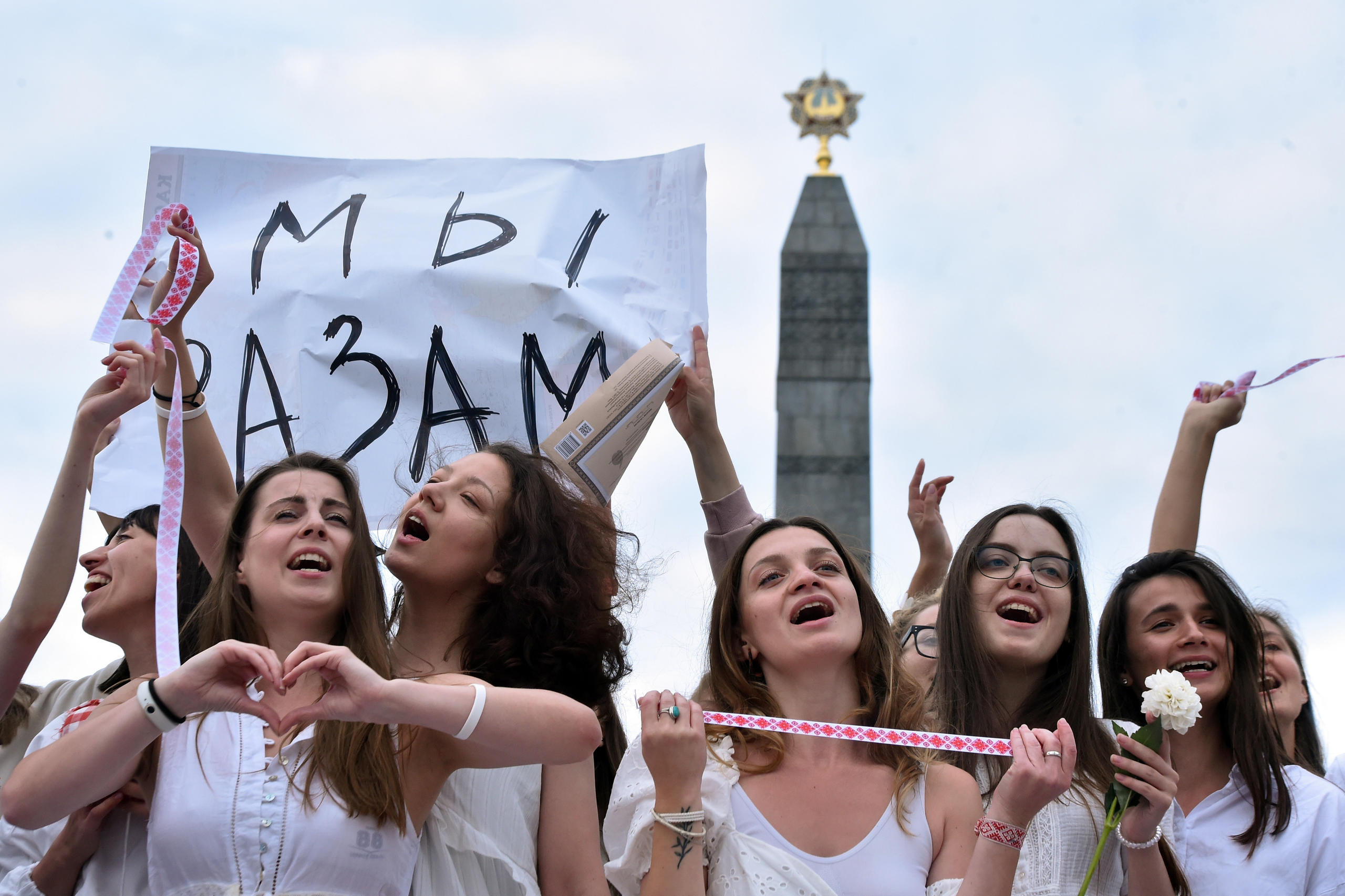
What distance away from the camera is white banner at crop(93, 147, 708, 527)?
4.11 m

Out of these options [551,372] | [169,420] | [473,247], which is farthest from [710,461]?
[169,420]

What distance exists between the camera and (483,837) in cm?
296

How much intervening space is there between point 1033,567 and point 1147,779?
96 cm

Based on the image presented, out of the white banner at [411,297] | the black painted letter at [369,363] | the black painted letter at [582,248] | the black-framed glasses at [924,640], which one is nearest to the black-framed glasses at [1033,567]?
the black-framed glasses at [924,640]

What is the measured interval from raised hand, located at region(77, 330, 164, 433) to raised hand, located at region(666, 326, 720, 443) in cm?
169

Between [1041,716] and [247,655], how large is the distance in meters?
2.14

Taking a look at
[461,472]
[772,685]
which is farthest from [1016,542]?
[461,472]

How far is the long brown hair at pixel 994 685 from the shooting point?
352 cm

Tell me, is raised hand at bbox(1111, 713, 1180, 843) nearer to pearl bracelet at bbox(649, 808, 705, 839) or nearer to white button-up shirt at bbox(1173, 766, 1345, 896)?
white button-up shirt at bbox(1173, 766, 1345, 896)

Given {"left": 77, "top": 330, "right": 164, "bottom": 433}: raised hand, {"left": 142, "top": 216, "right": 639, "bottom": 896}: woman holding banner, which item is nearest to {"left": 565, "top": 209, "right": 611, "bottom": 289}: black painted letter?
{"left": 142, "top": 216, "right": 639, "bottom": 896}: woman holding banner

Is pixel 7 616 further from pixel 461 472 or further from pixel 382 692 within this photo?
pixel 382 692

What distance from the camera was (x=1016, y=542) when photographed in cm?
385

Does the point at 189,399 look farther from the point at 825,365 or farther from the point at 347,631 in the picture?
the point at 825,365

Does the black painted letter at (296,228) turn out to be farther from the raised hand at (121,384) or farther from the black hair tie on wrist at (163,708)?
the black hair tie on wrist at (163,708)
